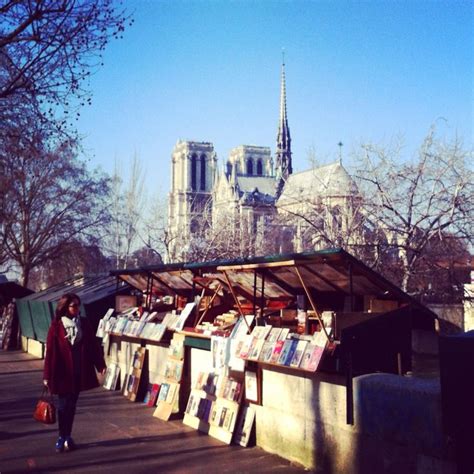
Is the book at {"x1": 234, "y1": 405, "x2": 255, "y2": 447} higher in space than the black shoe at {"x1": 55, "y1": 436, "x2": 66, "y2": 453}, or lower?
higher

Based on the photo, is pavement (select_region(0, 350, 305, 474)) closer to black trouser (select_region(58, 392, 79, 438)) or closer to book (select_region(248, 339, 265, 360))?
black trouser (select_region(58, 392, 79, 438))

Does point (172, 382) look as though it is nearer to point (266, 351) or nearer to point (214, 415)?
point (214, 415)

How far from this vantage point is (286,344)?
7.60 meters

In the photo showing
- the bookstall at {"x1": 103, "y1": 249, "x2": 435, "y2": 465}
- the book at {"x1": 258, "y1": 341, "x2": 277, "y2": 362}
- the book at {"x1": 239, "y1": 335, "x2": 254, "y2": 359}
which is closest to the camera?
the bookstall at {"x1": 103, "y1": 249, "x2": 435, "y2": 465}

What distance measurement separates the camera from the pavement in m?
7.30

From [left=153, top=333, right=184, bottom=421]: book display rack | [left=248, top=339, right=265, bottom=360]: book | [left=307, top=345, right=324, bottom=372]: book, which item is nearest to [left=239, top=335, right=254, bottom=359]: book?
[left=248, top=339, right=265, bottom=360]: book

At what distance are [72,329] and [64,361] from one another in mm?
381

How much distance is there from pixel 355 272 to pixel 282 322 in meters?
2.11

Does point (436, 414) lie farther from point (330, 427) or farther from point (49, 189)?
point (49, 189)

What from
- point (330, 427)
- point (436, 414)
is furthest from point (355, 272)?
point (436, 414)

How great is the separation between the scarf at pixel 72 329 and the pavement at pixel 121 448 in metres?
1.34

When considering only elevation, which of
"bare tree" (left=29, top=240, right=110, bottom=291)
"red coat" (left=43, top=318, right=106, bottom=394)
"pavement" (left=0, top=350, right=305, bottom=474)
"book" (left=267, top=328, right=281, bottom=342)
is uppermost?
"bare tree" (left=29, top=240, right=110, bottom=291)

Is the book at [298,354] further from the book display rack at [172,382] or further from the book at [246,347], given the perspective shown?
the book display rack at [172,382]

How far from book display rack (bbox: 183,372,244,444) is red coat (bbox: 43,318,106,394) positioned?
1.64 metres
